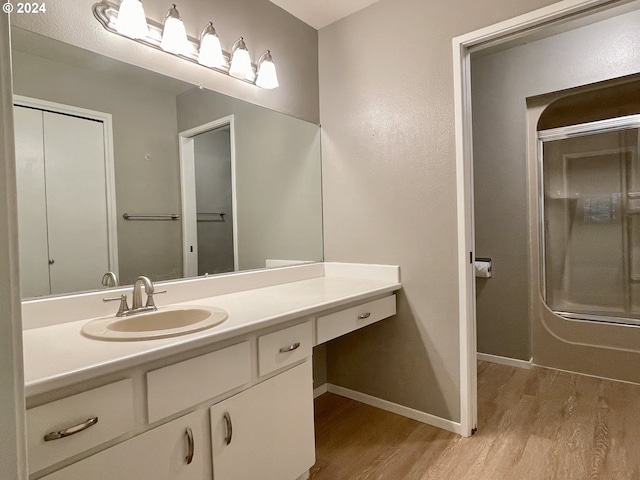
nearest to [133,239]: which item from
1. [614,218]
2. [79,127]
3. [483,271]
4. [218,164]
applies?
[79,127]

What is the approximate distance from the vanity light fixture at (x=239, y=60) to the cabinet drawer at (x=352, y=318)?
1.32 metres

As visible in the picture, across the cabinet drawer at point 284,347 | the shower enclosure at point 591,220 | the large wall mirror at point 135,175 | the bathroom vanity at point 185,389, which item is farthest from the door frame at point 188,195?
the shower enclosure at point 591,220

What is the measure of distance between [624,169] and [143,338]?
3.50m

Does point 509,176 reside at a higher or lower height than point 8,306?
higher

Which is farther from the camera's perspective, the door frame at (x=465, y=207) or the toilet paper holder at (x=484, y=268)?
the toilet paper holder at (x=484, y=268)

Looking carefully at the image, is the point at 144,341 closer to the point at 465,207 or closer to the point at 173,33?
the point at 173,33

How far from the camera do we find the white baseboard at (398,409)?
6.38 feet

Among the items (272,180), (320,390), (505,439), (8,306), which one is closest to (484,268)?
(505,439)

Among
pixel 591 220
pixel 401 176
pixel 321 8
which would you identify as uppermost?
pixel 321 8

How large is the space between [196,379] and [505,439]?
162 centimetres

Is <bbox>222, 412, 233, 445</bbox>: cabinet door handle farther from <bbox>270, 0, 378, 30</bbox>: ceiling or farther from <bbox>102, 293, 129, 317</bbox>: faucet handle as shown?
<bbox>270, 0, 378, 30</bbox>: ceiling

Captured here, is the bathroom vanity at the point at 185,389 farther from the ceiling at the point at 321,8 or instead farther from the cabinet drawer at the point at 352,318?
the ceiling at the point at 321,8

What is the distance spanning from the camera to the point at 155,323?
141 centimetres

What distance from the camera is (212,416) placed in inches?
45.8
